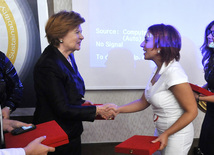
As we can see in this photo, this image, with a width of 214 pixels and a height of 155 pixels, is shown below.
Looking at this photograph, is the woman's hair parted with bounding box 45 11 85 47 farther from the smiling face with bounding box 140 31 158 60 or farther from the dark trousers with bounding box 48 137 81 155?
the dark trousers with bounding box 48 137 81 155

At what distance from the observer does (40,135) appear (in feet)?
3.48

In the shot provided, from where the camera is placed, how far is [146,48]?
1664 millimetres

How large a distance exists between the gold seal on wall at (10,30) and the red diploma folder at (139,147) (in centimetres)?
177

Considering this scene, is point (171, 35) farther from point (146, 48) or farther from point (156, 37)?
point (146, 48)

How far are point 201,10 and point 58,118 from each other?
92.7 inches

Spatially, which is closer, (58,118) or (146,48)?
(58,118)

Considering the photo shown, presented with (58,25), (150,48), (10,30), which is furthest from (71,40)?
(10,30)

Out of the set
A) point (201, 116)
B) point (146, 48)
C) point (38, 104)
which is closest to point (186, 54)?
point (201, 116)

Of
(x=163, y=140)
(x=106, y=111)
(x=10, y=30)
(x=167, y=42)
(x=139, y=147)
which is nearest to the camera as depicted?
(x=139, y=147)

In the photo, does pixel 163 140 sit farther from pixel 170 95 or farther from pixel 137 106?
pixel 137 106

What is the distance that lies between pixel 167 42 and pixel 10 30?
70.0 inches

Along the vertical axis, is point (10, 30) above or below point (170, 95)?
above

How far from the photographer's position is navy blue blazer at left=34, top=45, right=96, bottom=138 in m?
1.46

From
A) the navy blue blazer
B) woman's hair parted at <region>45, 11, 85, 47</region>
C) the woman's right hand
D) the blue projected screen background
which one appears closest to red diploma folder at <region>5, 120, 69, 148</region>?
the woman's right hand
